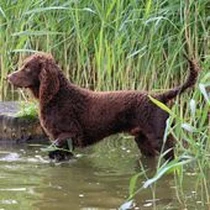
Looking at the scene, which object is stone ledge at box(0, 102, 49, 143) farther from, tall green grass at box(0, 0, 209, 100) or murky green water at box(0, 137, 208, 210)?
tall green grass at box(0, 0, 209, 100)

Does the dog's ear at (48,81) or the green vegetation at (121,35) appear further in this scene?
the green vegetation at (121,35)

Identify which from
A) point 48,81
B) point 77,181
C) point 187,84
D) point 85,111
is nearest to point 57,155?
point 85,111

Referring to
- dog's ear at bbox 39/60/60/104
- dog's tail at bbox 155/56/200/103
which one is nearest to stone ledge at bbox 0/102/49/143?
dog's ear at bbox 39/60/60/104

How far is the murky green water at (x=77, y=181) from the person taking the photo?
4.70 metres

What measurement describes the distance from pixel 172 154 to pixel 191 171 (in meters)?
0.50

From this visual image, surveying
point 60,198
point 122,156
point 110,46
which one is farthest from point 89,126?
point 60,198

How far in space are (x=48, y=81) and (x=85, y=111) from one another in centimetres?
37

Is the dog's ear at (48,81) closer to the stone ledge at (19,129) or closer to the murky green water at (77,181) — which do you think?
the murky green water at (77,181)

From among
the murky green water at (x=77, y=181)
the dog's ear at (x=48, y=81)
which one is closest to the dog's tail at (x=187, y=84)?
the murky green water at (x=77, y=181)

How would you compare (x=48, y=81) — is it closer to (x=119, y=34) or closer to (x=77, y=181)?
(x=119, y=34)

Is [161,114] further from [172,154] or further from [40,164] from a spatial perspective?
[40,164]

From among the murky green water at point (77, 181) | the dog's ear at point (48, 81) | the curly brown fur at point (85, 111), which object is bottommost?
the murky green water at point (77, 181)

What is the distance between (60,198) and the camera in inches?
190

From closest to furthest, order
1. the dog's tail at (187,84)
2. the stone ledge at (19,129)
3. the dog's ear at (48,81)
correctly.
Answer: the dog's tail at (187,84) → the dog's ear at (48,81) → the stone ledge at (19,129)
